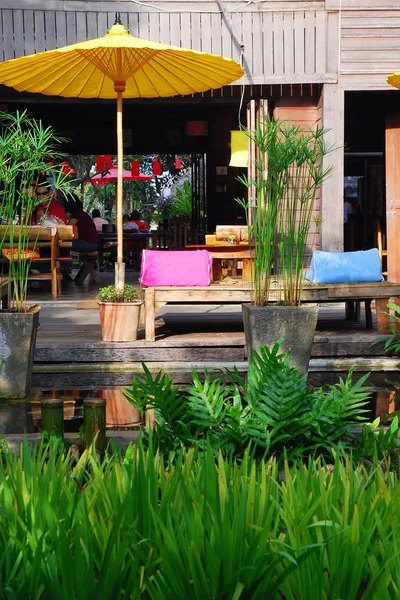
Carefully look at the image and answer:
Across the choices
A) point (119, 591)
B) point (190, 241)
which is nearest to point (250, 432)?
point (119, 591)

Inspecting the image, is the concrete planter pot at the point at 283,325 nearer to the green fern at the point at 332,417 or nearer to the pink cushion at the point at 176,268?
the pink cushion at the point at 176,268

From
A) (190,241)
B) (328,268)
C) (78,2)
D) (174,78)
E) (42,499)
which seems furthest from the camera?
(190,241)

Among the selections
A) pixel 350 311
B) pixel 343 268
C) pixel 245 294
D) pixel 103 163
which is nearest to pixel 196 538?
pixel 245 294

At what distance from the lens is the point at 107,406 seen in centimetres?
570

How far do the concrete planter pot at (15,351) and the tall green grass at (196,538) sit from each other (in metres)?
3.50

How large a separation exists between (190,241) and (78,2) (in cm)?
495

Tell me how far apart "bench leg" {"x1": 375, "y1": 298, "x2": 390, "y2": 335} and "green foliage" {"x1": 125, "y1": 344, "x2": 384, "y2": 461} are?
3645mm

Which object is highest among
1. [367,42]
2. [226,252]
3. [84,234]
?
[367,42]

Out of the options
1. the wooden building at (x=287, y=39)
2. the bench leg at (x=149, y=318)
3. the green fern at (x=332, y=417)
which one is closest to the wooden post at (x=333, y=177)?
the wooden building at (x=287, y=39)

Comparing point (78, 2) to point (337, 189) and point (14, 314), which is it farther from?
point (14, 314)

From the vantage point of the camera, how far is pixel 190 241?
14.8 meters

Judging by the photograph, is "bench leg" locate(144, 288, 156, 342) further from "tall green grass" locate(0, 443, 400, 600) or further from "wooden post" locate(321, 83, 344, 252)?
"tall green grass" locate(0, 443, 400, 600)

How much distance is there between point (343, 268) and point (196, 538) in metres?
5.53

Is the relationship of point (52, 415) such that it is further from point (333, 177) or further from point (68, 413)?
point (333, 177)
